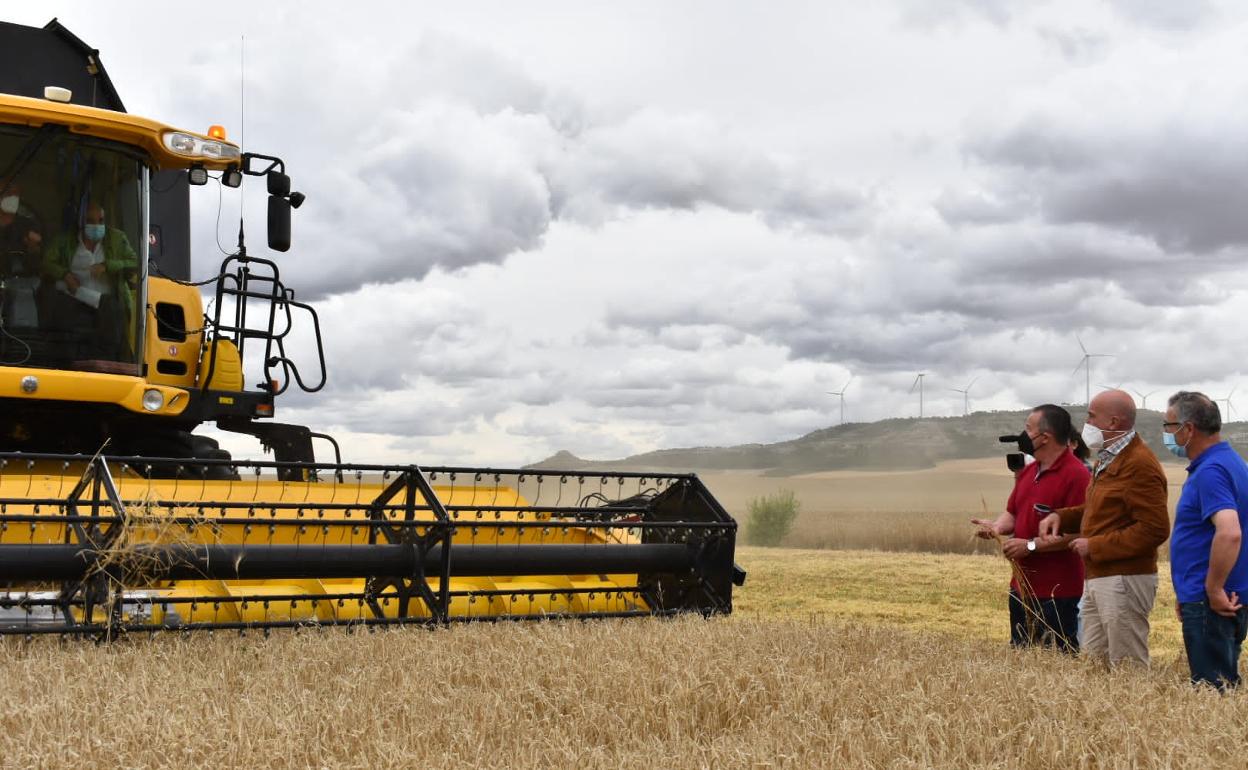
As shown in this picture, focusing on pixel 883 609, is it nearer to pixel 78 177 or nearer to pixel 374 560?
pixel 374 560

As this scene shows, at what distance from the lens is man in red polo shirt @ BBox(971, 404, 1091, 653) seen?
6270 millimetres

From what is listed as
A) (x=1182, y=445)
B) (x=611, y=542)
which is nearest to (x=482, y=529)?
(x=611, y=542)

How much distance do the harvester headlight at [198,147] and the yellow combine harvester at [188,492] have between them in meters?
0.01

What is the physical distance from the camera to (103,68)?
9.95 meters

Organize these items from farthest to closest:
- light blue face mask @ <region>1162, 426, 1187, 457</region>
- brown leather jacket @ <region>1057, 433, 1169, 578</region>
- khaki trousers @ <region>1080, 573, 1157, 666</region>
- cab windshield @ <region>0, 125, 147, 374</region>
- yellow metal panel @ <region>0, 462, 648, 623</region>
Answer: cab windshield @ <region>0, 125, 147, 374</region>
yellow metal panel @ <region>0, 462, 648, 623</region>
khaki trousers @ <region>1080, 573, 1157, 666</region>
brown leather jacket @ <region>1057, 433, 1169, 578</region>
light blue face mask @ <region>1162, 426, 1187, 457</region>

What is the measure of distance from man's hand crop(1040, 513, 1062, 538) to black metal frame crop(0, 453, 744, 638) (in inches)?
80.5

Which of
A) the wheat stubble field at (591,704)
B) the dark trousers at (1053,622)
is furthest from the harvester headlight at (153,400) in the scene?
the dark trousers at (1053,622)

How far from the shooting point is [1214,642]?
525cm

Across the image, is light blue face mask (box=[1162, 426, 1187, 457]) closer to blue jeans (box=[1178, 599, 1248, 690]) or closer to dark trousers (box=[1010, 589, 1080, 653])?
blue jeans (box=[1178, 599, 1248, 690])

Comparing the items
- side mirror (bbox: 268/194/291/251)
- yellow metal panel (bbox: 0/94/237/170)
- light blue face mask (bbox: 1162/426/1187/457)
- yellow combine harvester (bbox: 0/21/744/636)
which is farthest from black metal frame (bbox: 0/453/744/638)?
light blue face mask (bbox: 1162/426/1187/457)

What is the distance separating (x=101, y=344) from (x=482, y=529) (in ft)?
8.48

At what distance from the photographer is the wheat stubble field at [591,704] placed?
3.91 metres

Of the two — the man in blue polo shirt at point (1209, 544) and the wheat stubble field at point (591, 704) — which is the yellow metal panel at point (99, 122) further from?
the man in blue polo shirt at point (1209, 544)

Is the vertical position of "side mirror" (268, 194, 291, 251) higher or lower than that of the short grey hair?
higher
